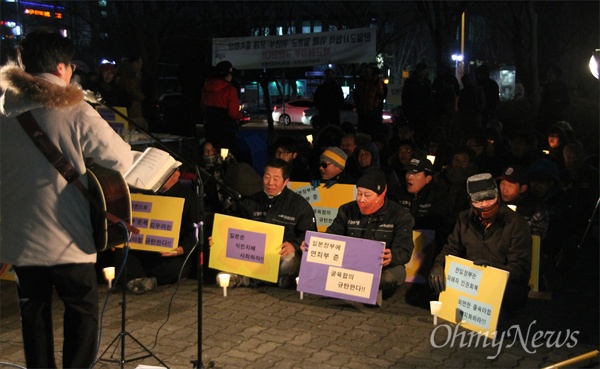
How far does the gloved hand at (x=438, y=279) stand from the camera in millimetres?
6438

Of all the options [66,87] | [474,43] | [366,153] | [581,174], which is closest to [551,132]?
[581,174]

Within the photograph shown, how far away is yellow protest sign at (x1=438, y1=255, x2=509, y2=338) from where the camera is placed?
5.91 m

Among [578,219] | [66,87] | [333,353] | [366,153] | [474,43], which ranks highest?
[474,43]

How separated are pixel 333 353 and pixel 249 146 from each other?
7.43m

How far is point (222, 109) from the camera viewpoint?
1251 centimetres

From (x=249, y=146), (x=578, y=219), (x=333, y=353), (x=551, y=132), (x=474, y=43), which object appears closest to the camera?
(x=333, y=353)

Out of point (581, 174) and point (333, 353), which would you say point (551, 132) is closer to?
point (581, 174)

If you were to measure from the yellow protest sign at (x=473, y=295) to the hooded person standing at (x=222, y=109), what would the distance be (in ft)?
22.0

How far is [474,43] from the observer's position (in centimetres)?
7300

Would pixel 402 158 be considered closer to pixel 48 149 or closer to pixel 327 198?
pixel 327 198

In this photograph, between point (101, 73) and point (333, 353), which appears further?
point (101, 73)

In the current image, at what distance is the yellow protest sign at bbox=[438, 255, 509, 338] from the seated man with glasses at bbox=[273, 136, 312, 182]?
127 inches

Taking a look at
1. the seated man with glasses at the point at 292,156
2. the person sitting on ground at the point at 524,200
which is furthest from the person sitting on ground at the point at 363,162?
the person sitting on ground at the point at 524,200

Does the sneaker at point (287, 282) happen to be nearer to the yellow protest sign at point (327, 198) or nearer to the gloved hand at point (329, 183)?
the yellow protest sign at point (327, 198)
